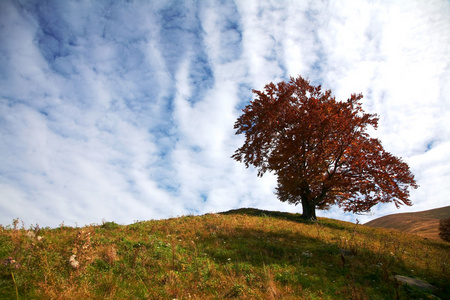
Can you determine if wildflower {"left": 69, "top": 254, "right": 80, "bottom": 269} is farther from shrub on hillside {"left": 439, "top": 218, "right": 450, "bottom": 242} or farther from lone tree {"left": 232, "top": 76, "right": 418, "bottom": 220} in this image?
shrub on hillside {"left": 439, "top": 218, "right": 450, "bottom": 242}

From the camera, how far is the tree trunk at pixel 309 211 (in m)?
21.5

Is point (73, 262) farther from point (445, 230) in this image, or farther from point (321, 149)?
point (445, 230)

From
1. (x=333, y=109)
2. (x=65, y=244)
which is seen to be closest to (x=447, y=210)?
(x=333, y=109)

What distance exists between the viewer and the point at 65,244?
7949 mm

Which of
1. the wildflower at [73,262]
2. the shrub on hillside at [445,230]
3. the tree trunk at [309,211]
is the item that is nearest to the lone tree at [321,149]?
the tree trunk at [309,211]

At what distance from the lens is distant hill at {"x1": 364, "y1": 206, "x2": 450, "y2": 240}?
39.7m

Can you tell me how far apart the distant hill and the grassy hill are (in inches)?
1350

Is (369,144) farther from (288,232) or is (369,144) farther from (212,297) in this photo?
(212,297)

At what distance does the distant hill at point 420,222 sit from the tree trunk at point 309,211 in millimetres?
23738

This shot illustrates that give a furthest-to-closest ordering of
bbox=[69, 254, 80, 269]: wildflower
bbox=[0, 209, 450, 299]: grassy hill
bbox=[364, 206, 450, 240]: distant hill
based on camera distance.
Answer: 1. bbox=[364, 206, 450, 240]: distant hill
2. bbox=[69, 254, 80, 269]: wildflower
3. bbox=[0, 209, 450, 299]: grassy hill

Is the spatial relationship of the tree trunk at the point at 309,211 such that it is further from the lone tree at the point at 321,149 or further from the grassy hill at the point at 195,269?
the grassy hill at the point at 195,269

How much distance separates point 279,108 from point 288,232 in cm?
1190

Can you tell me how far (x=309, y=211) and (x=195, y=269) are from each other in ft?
56.3

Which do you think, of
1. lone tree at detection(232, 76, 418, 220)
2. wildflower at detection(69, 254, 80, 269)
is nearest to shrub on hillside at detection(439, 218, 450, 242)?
lone tree at detection(232, 76, 418, 220)
